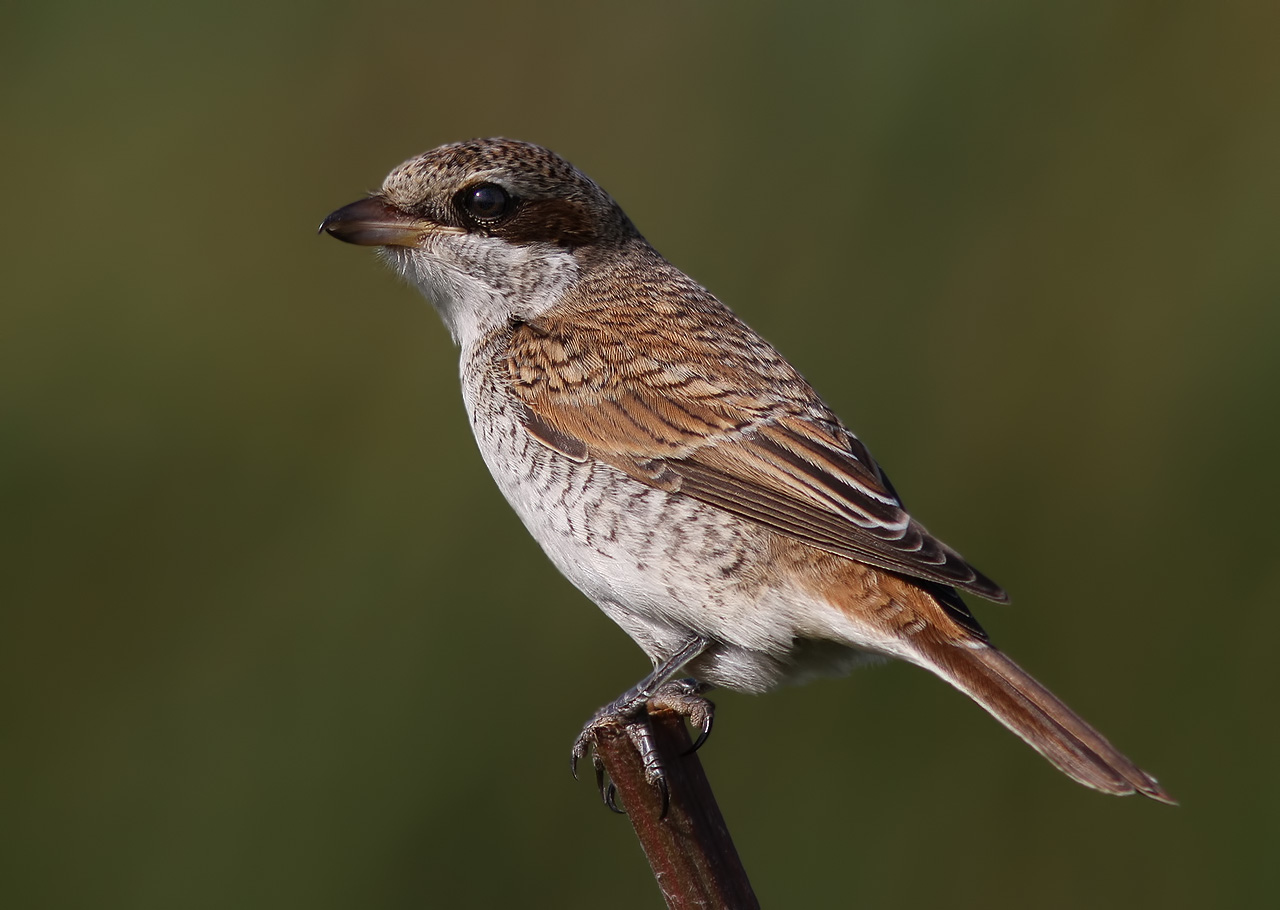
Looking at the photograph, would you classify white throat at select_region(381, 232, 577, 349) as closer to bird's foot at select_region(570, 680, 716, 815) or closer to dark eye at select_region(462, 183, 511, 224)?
dark eye at select_region(462, 183, 511, 224)

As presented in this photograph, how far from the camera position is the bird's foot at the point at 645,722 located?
2.22m

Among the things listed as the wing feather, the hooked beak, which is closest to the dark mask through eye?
the hooked beak

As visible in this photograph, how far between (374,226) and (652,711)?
4.60ft

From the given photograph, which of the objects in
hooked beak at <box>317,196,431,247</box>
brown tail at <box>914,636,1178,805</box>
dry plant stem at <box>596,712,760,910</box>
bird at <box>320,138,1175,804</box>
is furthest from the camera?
hooked beak at <box>317,196,431,247</box>

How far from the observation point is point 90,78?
430 centimetres

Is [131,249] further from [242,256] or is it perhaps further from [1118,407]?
[1118,407]

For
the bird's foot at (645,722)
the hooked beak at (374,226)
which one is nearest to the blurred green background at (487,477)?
the hooked beak at (374,226)

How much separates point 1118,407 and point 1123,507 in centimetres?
30

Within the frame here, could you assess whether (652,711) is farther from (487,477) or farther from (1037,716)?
(487,477)

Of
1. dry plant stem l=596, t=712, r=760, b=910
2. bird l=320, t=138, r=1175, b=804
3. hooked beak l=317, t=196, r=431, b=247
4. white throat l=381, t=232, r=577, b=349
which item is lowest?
dry plant stem l=596, t=712, r=760, b=910

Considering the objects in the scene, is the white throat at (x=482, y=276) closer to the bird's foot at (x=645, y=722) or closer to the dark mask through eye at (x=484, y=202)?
the dark mask through eye at (x=484, y=202)

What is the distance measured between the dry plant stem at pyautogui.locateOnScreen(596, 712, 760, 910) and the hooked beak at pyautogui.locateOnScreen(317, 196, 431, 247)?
55.8 inches

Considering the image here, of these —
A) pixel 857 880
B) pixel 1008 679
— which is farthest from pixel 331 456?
pixel 1008 679

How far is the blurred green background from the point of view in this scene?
3.61 metres
